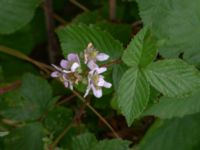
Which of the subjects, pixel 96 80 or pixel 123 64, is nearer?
pixel 96 80

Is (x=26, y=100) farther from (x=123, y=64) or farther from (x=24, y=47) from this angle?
(x=24, y=47)

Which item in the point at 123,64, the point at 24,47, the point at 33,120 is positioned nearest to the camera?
the point at 123,64

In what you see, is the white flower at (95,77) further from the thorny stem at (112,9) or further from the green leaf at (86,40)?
the thorny stem at (112,9)

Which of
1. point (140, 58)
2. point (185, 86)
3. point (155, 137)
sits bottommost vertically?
point (155, 137)

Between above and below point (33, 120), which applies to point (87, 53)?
above

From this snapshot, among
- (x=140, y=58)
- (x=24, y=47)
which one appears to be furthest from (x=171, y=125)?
(x=24, y=47)

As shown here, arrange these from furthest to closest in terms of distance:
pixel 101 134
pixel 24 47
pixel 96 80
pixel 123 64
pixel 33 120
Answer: pixel 24 47 < pixel 101 134 < pixel 33 120 < pixel 123 64 < pixel 96 80

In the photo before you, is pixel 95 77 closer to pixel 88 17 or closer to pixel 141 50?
pixel 141 50
